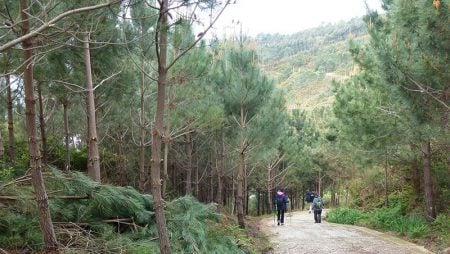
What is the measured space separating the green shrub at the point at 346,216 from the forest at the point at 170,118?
2.8 inches

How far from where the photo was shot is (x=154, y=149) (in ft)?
14.6

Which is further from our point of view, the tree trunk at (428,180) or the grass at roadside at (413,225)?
the tree trunk at (428,180)

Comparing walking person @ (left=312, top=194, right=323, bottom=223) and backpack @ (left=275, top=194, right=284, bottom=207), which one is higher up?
backpack @ (left=275, top=194, right=284, bottom=207)

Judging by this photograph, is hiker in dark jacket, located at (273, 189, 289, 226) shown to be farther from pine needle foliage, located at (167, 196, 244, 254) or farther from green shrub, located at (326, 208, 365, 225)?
pine needle foliage, located at (167, 196, 244, 254)

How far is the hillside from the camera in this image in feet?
342

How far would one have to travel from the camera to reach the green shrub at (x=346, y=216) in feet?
59.5

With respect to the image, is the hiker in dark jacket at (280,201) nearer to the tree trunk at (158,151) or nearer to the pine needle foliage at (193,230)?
the pine needle foliage at (193,230)

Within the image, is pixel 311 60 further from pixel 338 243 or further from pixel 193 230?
pixel 193 230

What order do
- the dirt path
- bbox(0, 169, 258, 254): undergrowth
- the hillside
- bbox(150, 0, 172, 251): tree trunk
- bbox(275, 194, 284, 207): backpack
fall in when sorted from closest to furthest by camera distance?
1. bbox(150, 0, 172, 251): tree trunk
2. bbox(0, 169, 258, 254): undergrowth
3. the dirt path
4. bbox(275, 194, 284, 207): backpack
5. the hillside

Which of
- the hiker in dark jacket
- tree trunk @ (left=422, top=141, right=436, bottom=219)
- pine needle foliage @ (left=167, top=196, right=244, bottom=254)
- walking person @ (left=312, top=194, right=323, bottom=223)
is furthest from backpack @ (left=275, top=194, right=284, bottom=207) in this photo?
pine needle foliage @ (left=167, top=196, right=244, bottom=254)

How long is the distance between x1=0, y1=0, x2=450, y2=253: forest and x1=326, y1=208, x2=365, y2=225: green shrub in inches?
2.8

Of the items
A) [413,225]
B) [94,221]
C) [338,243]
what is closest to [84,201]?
[94,221]

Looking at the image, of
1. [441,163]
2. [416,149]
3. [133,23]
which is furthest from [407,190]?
[133,23]

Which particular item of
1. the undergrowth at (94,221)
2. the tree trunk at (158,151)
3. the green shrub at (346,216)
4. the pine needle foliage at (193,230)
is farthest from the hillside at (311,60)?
the tree trunk at (158,151)
